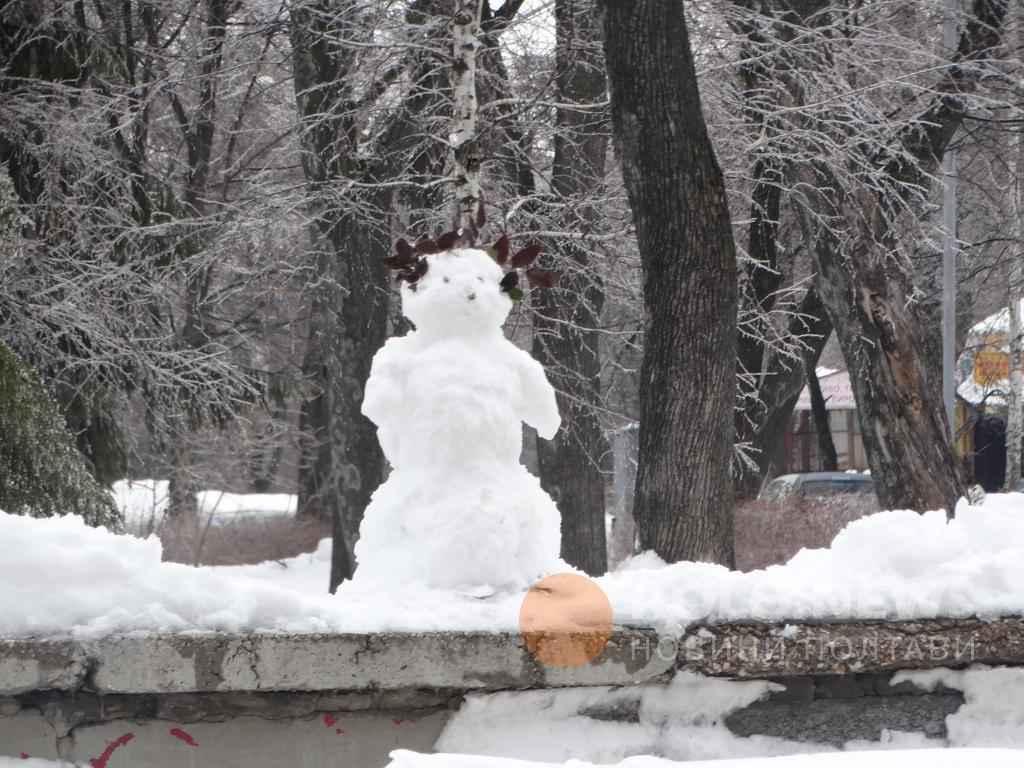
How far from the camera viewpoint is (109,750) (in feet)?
14.3

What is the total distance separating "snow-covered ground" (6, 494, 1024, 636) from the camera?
4363 mm

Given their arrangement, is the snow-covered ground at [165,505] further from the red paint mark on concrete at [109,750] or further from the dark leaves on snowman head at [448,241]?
the red paint mark on concrete at [109,750]

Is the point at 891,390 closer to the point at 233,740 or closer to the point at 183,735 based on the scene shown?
the point at 233,740

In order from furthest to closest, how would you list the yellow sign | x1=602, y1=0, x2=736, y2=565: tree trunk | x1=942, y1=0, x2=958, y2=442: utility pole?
1. the yellow sign
2. x1=942, y1=0, x2=958, y2=442: utility pole
3. x1=602, y1=0, x2=736, y2=565: tree trunk

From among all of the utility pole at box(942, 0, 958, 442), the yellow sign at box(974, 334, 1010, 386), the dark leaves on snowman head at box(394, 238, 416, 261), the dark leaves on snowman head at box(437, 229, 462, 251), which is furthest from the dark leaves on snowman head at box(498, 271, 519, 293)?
the yellow sign at box(974, 334, 1010, 386)

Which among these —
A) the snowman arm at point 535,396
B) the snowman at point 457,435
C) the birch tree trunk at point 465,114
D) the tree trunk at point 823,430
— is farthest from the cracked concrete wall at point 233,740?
the tree trunk at point 823,430

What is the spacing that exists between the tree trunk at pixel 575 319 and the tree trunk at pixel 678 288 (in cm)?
315

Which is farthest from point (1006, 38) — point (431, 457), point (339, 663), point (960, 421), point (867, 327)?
point (960, 421)

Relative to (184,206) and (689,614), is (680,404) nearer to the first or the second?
(689,614)

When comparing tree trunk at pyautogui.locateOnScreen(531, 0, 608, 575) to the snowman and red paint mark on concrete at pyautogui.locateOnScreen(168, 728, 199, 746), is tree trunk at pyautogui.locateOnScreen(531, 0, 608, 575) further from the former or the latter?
red paint mark on concrete at pyautogui.locateOnScreen(168, 728, 199, 746)

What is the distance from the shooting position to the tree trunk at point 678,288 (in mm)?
7555

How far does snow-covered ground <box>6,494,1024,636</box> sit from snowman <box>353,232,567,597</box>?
197 mm

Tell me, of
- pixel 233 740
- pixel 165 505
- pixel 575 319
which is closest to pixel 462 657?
pixel 233 740

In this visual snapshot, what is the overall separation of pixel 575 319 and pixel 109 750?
771 cm
